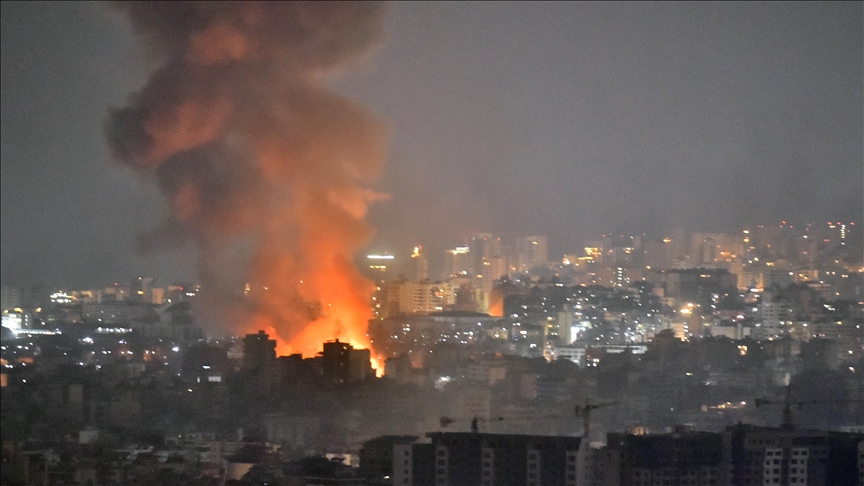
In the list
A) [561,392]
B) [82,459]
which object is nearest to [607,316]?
[561,392]

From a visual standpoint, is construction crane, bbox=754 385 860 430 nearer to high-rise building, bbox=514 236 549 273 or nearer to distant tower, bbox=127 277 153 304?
high-rise building, bbox=514 236 549 273

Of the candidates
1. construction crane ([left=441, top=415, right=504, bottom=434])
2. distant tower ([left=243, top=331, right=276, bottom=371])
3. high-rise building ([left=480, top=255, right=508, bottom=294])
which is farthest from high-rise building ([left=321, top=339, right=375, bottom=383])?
high-rise building ([left=480, top=255, right=508, bottom=294])

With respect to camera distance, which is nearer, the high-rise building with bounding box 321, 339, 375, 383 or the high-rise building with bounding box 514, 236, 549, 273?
the high-rise building with bounding box 321, 339, 375, 383

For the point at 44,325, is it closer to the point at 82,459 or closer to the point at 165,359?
the point at 165,359

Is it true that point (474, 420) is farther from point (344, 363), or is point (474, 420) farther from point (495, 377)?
point (344, 363)

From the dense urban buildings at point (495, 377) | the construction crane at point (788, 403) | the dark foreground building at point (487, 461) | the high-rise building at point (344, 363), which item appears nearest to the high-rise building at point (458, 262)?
the dense urban buildings at point (495, 377)

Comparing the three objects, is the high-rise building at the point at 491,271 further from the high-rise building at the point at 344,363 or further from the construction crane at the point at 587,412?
the construction crane at the point at 587,412
